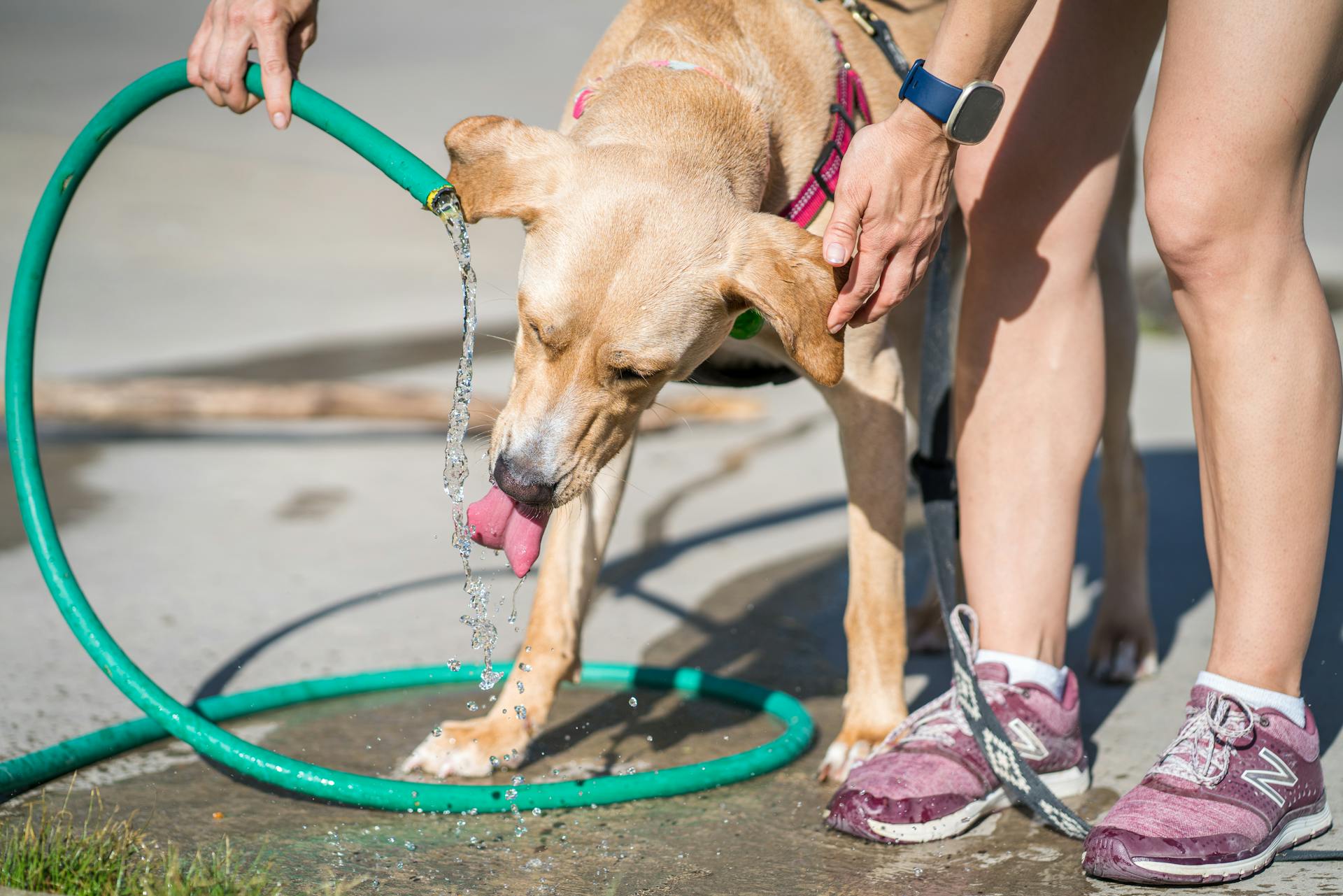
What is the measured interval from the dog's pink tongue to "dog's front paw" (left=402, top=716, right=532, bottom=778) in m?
0.49

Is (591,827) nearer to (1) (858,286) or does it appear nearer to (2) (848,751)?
(2) (848,751)

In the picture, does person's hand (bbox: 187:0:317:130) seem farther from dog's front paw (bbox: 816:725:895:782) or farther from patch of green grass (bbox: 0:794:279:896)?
dog's front paw (bbox: 816:725:895:782)

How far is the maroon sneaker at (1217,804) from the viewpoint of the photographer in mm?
2139

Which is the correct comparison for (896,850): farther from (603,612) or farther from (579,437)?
(603,612)

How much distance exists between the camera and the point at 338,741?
288 cm

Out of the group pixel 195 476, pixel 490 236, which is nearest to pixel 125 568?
pixel 195 476

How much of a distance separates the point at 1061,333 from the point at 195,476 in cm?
361

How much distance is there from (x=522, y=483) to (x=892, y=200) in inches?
32.1

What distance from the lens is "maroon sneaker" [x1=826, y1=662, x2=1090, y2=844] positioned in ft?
7.79

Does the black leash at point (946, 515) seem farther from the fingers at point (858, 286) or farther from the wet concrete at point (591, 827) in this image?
the fingers at point (858, 286)

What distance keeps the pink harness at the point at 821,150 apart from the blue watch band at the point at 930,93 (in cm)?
59

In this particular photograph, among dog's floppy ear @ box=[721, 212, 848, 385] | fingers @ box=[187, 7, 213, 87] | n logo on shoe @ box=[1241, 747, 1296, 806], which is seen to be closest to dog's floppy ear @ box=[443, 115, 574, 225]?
dog's floppy ear @ box=[721, 212, 848, 385]

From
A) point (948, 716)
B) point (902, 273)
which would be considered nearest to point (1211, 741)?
point (948, 716)

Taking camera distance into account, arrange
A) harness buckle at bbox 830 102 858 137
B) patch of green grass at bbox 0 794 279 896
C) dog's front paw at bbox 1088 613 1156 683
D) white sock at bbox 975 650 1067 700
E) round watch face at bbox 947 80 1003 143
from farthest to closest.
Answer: dog's front paw at bbox 1088 613 1156 683, harness buckle at bbox 830 102 858 137, white sock at bbox 975 650 1067 700, round watch face at bbox 947 80 1003 143, patch of green grass at bbox 0 794 279 896
